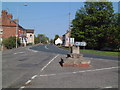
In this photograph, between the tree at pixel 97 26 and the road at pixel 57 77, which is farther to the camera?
the tree at pixel 97 26

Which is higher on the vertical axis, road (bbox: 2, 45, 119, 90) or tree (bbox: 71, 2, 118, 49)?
tree (bbox: 71, 2, 118, 49)

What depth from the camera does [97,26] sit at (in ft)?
159

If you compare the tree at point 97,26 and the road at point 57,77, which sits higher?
the tree at point 97,26

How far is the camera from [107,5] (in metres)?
49.4

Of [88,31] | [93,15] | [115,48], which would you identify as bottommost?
[115,48]

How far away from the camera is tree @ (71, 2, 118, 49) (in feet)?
152

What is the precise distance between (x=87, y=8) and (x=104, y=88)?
47732 mm

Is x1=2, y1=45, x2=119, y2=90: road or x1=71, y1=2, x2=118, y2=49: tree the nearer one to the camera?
x1=2, y1=45, x2=119, y2=90: road

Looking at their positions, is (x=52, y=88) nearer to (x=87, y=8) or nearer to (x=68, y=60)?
(x=68, y=60)

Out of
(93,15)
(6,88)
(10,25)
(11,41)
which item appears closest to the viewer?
(6,88)

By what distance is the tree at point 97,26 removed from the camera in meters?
46.3

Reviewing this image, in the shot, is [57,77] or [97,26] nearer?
[57,77]

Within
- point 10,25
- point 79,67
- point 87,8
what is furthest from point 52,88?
point 10,25

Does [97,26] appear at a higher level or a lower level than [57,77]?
higher
